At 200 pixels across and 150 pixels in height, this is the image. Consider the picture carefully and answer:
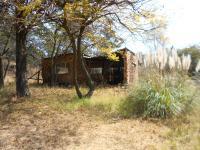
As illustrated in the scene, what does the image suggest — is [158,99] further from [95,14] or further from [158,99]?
[95,14]

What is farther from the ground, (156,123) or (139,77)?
(139,77)

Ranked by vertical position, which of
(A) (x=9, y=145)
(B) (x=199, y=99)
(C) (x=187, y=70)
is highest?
(C) (x=187, y=70)

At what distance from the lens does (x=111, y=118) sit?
11977 mm

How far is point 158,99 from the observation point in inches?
464

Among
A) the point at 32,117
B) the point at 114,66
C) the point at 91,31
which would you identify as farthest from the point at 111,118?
the point at 114,66

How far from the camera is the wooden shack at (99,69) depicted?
26.4 meters

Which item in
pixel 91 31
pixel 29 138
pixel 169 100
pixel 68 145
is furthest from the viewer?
pixel 91 31

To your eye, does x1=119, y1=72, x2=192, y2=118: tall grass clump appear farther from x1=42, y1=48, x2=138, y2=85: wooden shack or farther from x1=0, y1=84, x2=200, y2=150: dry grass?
x1=42, y1=48, x2=138, y2=85: wooden shack

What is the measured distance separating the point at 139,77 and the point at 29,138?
459cm

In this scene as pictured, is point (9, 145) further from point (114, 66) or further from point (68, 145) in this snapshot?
point (114, 66)

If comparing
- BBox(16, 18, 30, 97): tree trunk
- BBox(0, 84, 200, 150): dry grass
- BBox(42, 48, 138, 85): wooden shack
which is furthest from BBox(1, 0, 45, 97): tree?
BBox(42, 48, 138, 85): wooden shack

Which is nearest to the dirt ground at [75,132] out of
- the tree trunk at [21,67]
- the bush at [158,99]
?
the bush at [158,99]

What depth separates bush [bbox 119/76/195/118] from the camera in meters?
11.7

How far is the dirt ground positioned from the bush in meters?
0.61
